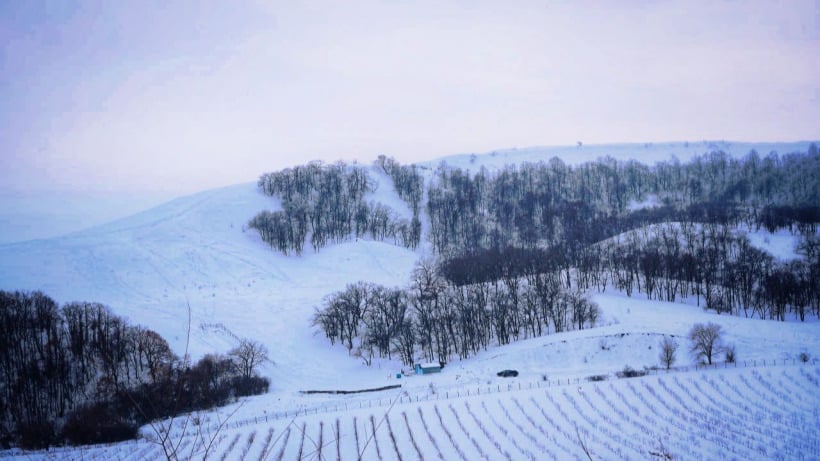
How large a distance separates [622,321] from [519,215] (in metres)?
73.7

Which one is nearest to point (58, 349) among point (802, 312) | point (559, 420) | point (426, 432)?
point (426, 432)

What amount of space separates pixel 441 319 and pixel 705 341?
87.2ft

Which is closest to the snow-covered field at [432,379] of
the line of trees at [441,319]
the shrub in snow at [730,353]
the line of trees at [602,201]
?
the shrub in snow at [730,353]

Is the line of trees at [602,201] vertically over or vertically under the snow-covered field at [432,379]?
over

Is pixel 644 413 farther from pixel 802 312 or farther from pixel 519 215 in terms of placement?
pixel 519 215

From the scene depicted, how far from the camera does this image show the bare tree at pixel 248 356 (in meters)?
46.0

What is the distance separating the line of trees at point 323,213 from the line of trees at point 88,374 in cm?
4564

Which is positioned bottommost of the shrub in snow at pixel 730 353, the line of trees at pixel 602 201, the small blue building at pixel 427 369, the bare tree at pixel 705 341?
the small blue building at pixel 427 369

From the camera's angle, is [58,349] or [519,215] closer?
[58,349]

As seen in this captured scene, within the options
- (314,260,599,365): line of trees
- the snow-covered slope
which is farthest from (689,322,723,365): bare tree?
the snow-covered slope

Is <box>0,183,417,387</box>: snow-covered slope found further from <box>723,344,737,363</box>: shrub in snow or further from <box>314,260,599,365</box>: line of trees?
<box>723,344,737,363</box>: shrub in snow

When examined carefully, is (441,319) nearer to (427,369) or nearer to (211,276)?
(427,369)

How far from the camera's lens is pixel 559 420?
2966 centimetres

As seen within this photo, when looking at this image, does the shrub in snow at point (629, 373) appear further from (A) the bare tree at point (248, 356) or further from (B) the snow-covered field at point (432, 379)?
(A) the bare tree at point (248, 356)
